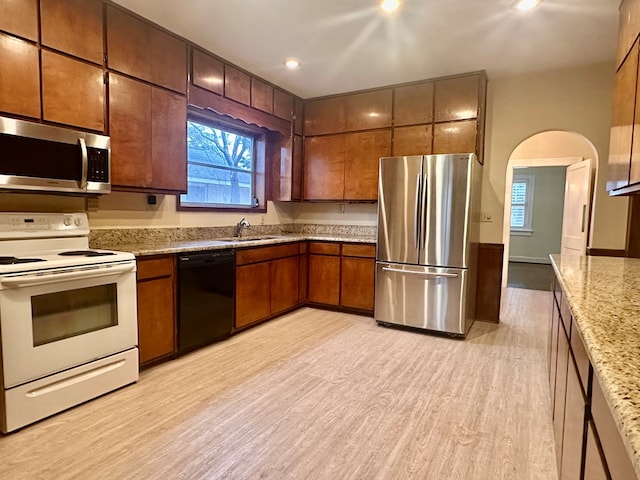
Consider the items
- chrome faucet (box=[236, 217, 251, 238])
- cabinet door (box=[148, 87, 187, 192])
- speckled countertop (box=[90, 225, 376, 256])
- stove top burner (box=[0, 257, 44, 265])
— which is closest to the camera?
stove top burner (box=[0, 257, 44, 265])

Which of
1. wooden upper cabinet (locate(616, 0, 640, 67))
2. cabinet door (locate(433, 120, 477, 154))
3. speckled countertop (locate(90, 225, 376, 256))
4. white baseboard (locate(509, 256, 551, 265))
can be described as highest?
wooden upper cabinet (locate(616, 0, 640, 67))

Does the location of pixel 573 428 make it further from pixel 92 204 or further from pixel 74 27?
pixel 74 27

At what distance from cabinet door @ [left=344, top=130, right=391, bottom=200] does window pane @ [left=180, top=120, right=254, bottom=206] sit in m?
1.21

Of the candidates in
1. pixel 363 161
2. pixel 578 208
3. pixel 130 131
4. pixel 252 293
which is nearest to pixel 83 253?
pixel 130 131

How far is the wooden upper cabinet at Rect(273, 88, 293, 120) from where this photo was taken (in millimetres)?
4225

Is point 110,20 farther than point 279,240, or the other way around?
point 279,240

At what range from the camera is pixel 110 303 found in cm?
232

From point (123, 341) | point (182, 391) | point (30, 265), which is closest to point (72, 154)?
point (30, 265)

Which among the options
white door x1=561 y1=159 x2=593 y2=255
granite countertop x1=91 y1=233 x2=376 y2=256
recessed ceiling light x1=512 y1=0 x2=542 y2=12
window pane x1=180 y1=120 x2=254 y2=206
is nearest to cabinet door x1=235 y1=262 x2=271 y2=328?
granite countertop x1=91 y1=233 x2=376 y2=256

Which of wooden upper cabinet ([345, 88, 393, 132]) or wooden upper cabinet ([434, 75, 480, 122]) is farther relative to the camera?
wooden upper cabinet ([345, 88, 393, 132])

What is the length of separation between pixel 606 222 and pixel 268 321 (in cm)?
352

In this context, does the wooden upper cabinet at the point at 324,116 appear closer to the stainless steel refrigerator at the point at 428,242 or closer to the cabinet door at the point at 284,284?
the stainless steel refrigerator at the point at 428,242

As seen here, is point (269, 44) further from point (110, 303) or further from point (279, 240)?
point (110, 303)

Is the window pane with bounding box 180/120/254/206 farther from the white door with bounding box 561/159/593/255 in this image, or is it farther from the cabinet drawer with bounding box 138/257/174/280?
the white door with bounding box 561/159/593/255
